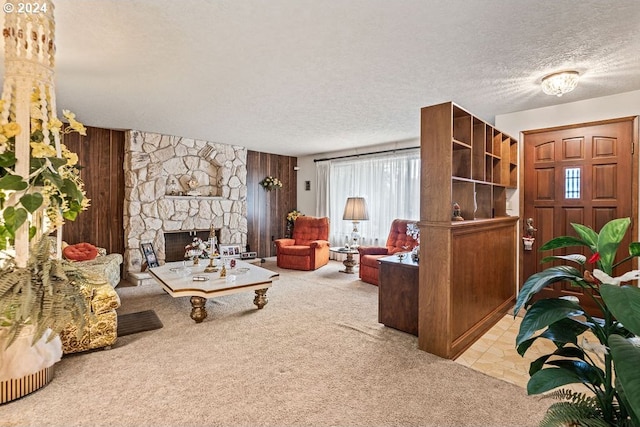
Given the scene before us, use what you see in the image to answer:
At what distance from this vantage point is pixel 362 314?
3.52 metres

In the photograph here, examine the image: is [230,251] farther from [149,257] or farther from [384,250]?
[384,250]

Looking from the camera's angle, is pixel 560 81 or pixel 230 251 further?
pixel 230 251

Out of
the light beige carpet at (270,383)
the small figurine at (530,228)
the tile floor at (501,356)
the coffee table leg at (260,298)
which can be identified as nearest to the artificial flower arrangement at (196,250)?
the coffee table leg at (260,298)

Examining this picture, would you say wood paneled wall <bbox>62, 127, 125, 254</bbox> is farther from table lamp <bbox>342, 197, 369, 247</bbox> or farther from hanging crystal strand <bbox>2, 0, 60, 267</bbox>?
hanging crystal strand <bbox>2, 0, 60, 267</bbox>

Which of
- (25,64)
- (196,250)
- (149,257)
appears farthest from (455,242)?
(149,257)

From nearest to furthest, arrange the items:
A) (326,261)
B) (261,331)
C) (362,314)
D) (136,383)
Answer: (136,383), (261,331), (362,314), (326,261)

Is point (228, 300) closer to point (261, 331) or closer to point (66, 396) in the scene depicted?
point (261, 331)

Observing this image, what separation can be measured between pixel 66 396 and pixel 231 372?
39.7 inches

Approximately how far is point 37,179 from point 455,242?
8.65 feet

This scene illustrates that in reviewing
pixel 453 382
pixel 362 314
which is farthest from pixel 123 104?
pixel 453 382

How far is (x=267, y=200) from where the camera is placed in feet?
23.5

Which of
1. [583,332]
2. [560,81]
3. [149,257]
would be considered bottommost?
[149,257]

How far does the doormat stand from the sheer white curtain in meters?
4.14

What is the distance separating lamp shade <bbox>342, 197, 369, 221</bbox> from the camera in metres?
5.62
